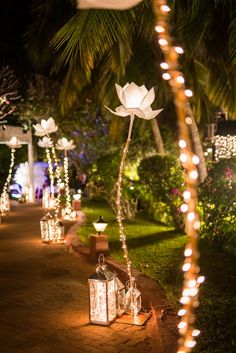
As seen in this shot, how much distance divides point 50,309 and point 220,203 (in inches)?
147

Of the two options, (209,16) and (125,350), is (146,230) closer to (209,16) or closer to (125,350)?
(209,16)

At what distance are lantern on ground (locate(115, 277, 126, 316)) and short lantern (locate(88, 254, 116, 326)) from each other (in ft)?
0.37

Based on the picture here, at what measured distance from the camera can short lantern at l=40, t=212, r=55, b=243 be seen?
9992 millimetres

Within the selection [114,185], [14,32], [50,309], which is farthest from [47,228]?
[14,32]

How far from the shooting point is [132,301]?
18.1 ft

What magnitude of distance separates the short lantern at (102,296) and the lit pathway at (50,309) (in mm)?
98

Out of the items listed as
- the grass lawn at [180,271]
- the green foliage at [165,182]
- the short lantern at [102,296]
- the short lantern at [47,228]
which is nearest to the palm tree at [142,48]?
the green foliage at [165,182]

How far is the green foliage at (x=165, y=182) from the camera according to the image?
1121cm

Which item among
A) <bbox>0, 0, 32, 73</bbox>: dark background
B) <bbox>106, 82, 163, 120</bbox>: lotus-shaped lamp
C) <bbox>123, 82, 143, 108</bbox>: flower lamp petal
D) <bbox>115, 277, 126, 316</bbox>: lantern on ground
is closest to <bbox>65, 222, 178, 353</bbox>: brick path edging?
<bbox>115, 277, 126, 316</bbox>: lantern on ground

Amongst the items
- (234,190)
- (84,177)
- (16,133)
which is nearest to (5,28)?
(16,133)

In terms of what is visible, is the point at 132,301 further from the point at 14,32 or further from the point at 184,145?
the point at 14,32

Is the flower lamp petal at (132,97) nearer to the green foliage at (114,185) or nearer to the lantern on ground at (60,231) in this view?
the lantern on ground at (60,231)

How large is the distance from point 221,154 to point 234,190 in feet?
10.7

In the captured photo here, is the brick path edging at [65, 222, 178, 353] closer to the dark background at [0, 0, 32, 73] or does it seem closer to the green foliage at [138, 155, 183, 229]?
the green foliage at [138, 155, 183, 229]
